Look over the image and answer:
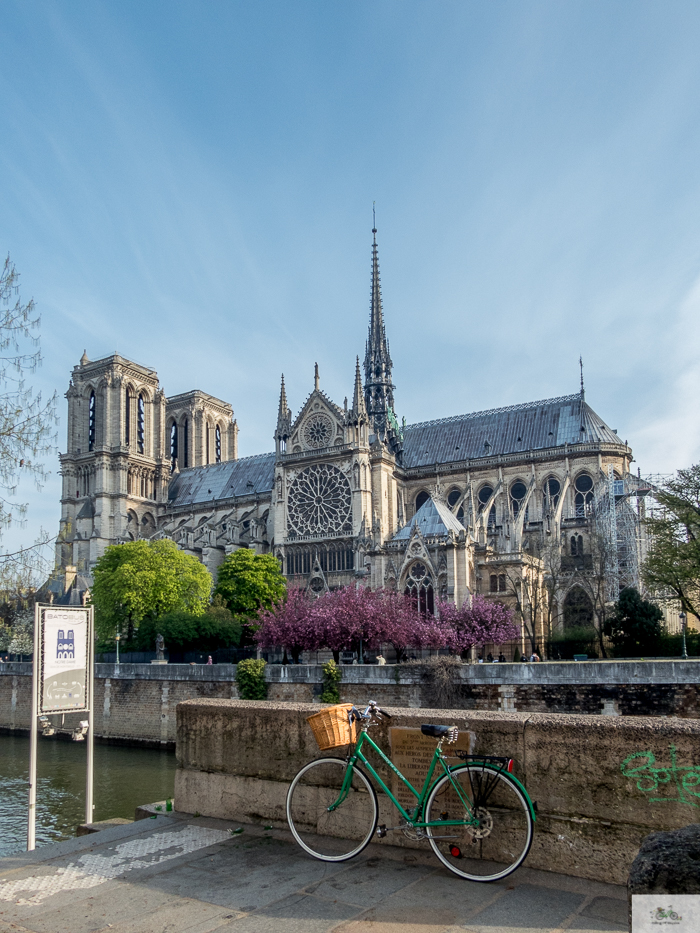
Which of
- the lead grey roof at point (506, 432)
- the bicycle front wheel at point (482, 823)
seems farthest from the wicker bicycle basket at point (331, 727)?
the lead grey roof at point (506, 432)

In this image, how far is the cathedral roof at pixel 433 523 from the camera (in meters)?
46.5

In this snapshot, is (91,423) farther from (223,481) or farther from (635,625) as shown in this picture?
(635,625)

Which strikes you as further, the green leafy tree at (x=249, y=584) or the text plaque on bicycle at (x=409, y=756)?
the green leafy tree at (x=249, y=584)

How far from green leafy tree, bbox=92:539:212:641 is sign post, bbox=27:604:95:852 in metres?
38.3

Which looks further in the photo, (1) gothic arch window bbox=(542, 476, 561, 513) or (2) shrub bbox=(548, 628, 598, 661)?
(1) gothic arch window bbox=(542, 476, 561, 513)

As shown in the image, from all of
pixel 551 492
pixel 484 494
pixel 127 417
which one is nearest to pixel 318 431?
pixel 484 494

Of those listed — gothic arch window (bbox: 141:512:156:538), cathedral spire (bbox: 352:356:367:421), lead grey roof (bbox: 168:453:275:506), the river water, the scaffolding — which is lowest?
the river water

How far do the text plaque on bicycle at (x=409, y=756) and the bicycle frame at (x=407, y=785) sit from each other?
0.05 metres

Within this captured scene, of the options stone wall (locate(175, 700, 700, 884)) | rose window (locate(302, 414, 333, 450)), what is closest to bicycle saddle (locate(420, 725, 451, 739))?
stone wall (locate(175, 700, 700, 884))

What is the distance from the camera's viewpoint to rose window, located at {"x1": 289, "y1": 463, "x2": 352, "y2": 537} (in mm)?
58531

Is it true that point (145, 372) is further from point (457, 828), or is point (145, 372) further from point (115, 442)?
point (457, 828)

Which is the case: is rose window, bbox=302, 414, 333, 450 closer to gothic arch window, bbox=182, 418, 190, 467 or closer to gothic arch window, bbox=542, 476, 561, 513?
gothic arch window, bbox=542, 476, 561, 513

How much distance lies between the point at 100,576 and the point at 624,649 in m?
30.8

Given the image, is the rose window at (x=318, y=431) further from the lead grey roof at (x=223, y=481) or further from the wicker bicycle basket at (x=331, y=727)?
the wicker bicycle basket at (x=331, y=727)
